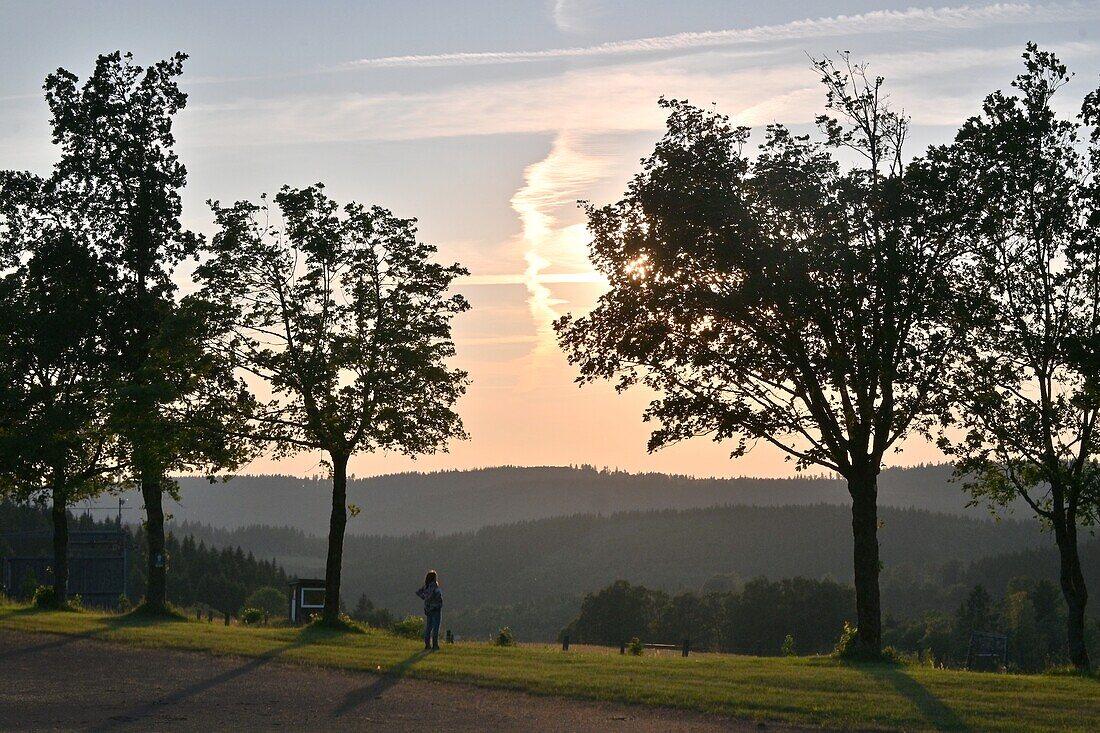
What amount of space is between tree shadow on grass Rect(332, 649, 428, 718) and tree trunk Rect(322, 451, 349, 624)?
11620 millimetres

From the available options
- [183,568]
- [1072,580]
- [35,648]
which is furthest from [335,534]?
[183,568]

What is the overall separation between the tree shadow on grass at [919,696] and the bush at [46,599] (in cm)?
3335

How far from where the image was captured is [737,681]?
2398 cm

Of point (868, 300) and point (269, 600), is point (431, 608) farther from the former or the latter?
point (269, 600)

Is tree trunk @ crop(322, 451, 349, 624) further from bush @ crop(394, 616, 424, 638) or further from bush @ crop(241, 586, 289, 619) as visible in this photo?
bush @ crop(241, 586, 289, 619)

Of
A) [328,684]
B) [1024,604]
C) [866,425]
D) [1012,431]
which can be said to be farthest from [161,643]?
[1024,604]

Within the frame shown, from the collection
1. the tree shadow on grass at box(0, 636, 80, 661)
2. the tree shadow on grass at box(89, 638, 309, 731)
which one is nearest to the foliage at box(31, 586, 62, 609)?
the tree shadow on grass at box(0, 636, 80, 661)

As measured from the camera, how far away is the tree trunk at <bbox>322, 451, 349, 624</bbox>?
39.5 metres

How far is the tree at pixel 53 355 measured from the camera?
46719 mm

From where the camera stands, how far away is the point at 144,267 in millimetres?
46281

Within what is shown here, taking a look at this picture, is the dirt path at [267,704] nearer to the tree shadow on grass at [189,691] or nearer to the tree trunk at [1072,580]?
the tree shadow on grass at [189,691]

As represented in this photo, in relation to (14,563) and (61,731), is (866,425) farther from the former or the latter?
(14,563)

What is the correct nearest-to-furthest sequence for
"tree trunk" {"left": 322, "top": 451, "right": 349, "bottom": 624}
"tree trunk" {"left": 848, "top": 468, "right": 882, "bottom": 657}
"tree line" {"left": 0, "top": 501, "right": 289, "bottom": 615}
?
"tree trunk" {"left": 848, "top": 468, "right": 882, "bottom": 657}, "tree trunk" {"left": 322, "top": 451, "right": 349, "bottom": 624}, "tree line" {"left": 0, "top": 501, "right": 289, "bottom": 615}

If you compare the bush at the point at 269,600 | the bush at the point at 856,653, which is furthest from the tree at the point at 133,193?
the bush at the point at 269,600
